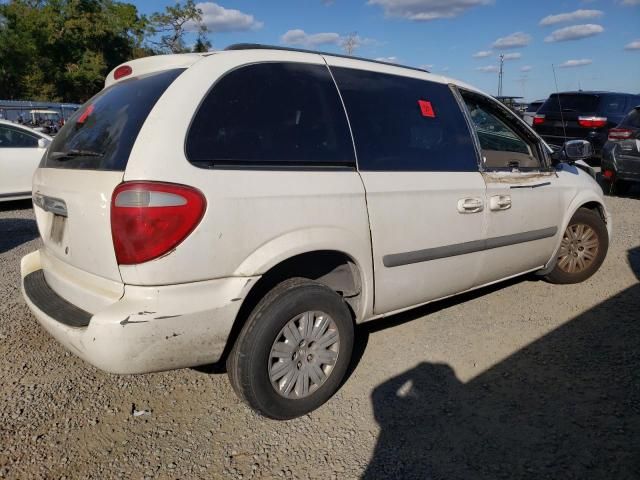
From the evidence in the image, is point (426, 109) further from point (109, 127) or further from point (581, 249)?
point (581, 249)

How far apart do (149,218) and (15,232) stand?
5.48 metres

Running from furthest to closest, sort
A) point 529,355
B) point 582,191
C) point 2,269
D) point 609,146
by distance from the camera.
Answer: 1. point 609,146
2. point 2,269
3. point 582,191
4. point 529,355

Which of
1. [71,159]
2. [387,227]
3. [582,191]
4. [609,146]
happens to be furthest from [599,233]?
[609,146]

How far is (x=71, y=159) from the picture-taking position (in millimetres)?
2568

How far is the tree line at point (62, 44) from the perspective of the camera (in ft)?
128

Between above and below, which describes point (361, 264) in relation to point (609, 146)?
below

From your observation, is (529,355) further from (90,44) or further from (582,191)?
(90,44)

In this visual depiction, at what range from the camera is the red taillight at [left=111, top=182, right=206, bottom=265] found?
2.07m

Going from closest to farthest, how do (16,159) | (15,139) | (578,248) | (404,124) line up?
(404,124), (578,248), (16,159), (15,139)

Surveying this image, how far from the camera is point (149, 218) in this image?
2.07m

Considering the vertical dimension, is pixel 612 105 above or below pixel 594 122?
above

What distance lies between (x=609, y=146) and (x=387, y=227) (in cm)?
750

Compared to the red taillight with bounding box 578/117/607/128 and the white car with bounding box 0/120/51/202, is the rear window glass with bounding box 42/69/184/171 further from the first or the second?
the red taillight with bounding box 578/117/607/128

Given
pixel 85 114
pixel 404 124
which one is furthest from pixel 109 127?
pixel 404 124
